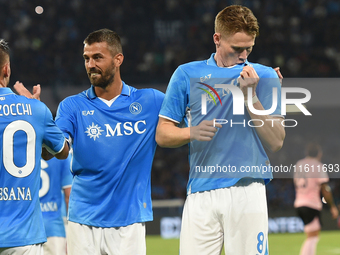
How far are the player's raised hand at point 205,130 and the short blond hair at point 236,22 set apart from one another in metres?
0.54

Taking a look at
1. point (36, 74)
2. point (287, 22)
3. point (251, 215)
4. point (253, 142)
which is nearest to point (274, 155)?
point (253, 142)

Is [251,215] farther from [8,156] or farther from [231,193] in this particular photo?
[8,156]

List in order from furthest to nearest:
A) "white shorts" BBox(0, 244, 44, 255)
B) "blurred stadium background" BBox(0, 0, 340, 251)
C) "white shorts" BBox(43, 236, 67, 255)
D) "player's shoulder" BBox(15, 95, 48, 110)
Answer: "blurred stadium background" BBox(0, 0, 340, 251)
"white shorts" BBox(43, 236, 67, 255)
"player's shoulder" BBox(15, 95, 48, 110)
"white shorts" BBox(0, 244, 44, 255)

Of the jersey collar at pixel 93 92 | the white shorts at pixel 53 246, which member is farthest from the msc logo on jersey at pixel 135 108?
the white shorts at pixel 53 246

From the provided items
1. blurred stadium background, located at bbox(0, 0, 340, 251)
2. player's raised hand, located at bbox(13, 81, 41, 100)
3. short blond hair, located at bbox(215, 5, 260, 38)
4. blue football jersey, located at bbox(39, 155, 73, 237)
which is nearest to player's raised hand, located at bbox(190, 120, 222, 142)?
short blond hair, located at bbox(215, 5, 260, 38)

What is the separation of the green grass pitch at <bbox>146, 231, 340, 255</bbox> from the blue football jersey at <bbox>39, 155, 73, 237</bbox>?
4480 millimetres

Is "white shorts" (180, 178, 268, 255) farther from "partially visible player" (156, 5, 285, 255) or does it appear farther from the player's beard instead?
the player's beard

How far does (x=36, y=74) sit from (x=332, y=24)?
32.8 feet

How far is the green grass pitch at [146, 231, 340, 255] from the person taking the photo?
31.1ft

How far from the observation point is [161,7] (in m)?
17.9

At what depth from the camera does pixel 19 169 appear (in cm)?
294

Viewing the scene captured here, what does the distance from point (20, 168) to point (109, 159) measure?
616 mm

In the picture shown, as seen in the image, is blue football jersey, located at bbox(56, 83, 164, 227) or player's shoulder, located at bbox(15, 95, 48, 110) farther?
blue football jersey, located at bbox(56, 83, 164, 227)

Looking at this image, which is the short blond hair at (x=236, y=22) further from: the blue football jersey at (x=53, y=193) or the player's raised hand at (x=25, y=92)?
Answer: the blue football jersey at (x=53, y=193)
